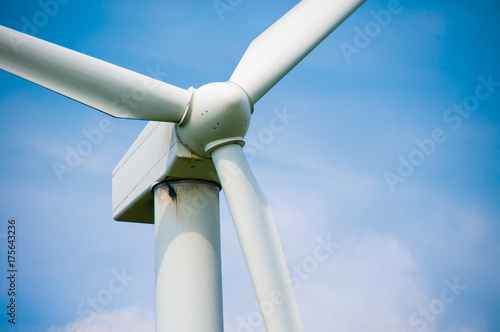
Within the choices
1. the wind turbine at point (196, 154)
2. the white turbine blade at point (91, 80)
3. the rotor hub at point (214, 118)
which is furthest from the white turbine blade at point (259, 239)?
the white turbine blade at point (91, 80)

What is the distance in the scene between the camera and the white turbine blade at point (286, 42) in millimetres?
10453

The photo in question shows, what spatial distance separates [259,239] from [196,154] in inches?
71.7

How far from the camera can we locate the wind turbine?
8.86 m

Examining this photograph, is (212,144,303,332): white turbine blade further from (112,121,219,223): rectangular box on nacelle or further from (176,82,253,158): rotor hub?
→ (112,121,219,223): rectangular box on nacelle

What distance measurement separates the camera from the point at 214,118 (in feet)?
31.4

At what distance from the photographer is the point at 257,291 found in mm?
8656

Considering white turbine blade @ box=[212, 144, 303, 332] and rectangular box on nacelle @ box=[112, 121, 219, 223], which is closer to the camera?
white turbine blade @ box=[212, 144, 303, 332]

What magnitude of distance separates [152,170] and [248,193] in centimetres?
213

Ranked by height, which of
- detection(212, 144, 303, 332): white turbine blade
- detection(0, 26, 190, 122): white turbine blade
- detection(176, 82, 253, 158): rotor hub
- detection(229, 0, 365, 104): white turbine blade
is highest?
detection(229, 0, 365, 104): white turbine blade

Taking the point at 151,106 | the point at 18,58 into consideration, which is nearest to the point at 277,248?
the point at 151,106

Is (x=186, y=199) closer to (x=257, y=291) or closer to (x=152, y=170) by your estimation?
(x=152, y=170)

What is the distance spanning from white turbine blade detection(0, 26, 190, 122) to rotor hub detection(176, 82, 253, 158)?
0.64 feet

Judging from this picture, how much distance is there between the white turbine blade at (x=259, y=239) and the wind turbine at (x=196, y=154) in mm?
14

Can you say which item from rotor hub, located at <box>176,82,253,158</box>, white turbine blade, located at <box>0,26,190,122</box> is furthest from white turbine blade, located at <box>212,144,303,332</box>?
white turbine blade, located at <box>0,26,190,122</box>
